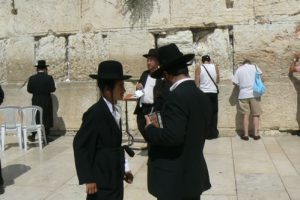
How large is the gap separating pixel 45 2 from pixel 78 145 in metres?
7.63

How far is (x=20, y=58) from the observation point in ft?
35.2

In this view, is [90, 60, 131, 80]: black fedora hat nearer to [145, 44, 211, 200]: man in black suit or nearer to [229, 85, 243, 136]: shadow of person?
[145, 44, 211, 200]: man in black suit

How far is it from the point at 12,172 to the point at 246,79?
15.2 feet

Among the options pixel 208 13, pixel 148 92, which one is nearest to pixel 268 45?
pixel 208 13

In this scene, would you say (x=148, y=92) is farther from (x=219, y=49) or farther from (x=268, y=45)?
(x=268, y=45)

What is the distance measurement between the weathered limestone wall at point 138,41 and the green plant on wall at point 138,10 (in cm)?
2

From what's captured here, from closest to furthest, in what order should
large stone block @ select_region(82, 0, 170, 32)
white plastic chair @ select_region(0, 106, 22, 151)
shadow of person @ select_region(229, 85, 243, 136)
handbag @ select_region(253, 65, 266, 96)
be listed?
white plastic chair @ select_region(0, 106, 22, 151), handbag @ select_region(253, 65, 266, 96), shadow of person @ select_region(229, 85, 243, 136), large stone block @ select_region(82, 0, 170, 32)

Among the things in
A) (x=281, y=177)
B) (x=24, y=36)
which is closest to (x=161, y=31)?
(x=24, y=36)

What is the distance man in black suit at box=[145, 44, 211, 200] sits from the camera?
3318 millimetres

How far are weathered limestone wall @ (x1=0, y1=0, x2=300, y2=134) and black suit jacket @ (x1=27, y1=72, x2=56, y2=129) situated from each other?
884 millimetres

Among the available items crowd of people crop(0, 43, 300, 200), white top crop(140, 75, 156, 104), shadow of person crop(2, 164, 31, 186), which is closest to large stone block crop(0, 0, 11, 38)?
shadow of person crop(2, 164, 31, 186)

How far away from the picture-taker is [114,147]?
368 centimetres

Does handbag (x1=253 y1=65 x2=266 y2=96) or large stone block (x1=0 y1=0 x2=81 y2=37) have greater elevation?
large stone block (x1=0 y1=0 x2=81 y2=37)

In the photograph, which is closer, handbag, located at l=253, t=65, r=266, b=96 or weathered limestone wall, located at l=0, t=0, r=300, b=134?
handbag, located at l=253, t=65, r=266, b=96
